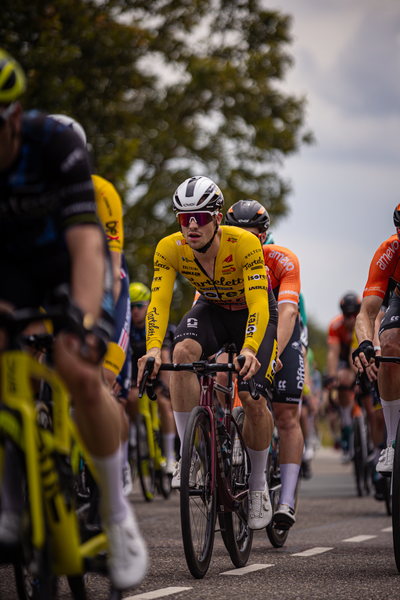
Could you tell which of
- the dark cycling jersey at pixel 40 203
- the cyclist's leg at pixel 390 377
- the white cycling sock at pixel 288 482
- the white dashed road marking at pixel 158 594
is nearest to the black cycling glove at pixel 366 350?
the cyclist's leg at pixel 390 377

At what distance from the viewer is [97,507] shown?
12.2ft

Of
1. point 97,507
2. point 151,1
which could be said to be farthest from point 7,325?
point 151,1

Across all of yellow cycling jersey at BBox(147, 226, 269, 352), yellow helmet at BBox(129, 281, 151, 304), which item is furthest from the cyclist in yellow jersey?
yellow helmet at BBox(129, 281, 151, 304)

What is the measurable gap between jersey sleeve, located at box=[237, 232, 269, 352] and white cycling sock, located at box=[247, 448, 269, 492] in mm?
1065

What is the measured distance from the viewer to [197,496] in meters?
4.79

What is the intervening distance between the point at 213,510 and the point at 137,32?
1712 centimetres

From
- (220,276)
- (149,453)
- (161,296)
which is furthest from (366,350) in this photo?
(149,453)

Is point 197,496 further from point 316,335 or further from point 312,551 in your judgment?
point 316,335

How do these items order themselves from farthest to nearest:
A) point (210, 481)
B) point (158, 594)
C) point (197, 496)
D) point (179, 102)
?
point (179, 102) → point (210, 481) → point (197, 496) → point (158, 594)

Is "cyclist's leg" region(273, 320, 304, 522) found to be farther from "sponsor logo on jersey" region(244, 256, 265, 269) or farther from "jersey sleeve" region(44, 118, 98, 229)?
"jersey sleeve" region(44, 118, 98, 229)

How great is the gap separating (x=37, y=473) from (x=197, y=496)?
93.5 inches

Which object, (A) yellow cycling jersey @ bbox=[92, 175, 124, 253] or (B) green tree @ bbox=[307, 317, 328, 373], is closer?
(A) yellow cycling jersey @ bbox=[92, 175, 124, 253]

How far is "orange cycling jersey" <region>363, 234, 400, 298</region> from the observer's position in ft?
18.8

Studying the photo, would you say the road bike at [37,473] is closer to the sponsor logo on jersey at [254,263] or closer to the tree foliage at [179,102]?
the sponsor logo on jersey at [254,263]
